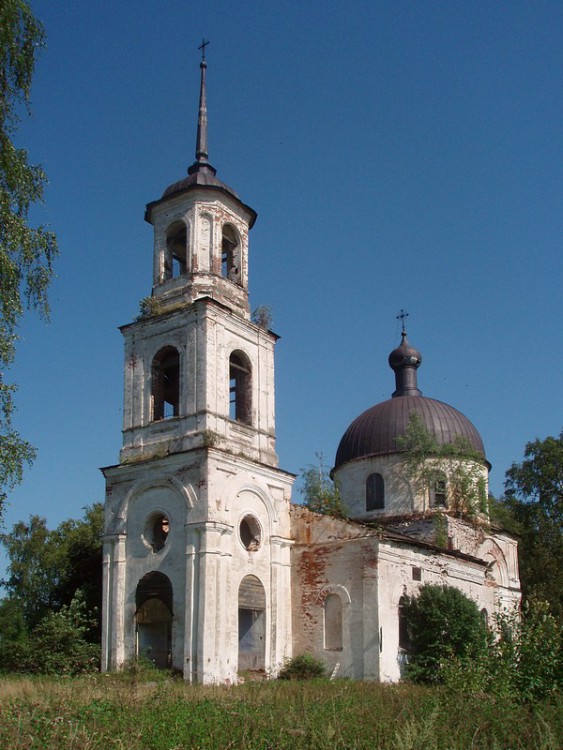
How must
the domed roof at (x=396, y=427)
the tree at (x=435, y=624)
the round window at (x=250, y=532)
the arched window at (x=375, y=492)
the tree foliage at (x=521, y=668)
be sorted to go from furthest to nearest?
the domed roof at (x=396, y=427) → the arched window at (x=375, y=492) → the round window at (x=250, y=532) → the tree at (x=435, y=624) → the tree foliage at (x=521, y=668)

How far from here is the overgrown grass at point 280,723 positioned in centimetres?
844

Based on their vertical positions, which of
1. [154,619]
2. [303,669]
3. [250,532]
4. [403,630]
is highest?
[250,532]

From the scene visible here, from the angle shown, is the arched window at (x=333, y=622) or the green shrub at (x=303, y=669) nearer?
the green shrub at (x=303, y=669)

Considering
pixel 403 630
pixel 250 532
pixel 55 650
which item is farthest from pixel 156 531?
pixel 403 630

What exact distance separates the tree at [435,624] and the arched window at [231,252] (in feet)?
31.1

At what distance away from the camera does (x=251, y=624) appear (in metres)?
20.2

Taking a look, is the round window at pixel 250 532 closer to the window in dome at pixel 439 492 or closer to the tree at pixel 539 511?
the window in dome at pixel 439 492

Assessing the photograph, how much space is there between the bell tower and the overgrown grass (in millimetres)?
6574

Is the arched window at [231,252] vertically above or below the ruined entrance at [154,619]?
above

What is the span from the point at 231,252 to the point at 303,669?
429 inches

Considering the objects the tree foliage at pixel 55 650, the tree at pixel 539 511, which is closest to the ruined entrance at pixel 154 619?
the tree foliage at pixel 55 650

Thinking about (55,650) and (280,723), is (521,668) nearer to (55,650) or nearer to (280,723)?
(280,723)

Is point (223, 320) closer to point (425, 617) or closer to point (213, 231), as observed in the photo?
point (213, 231)

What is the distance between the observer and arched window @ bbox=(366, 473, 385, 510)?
28.5 metres
